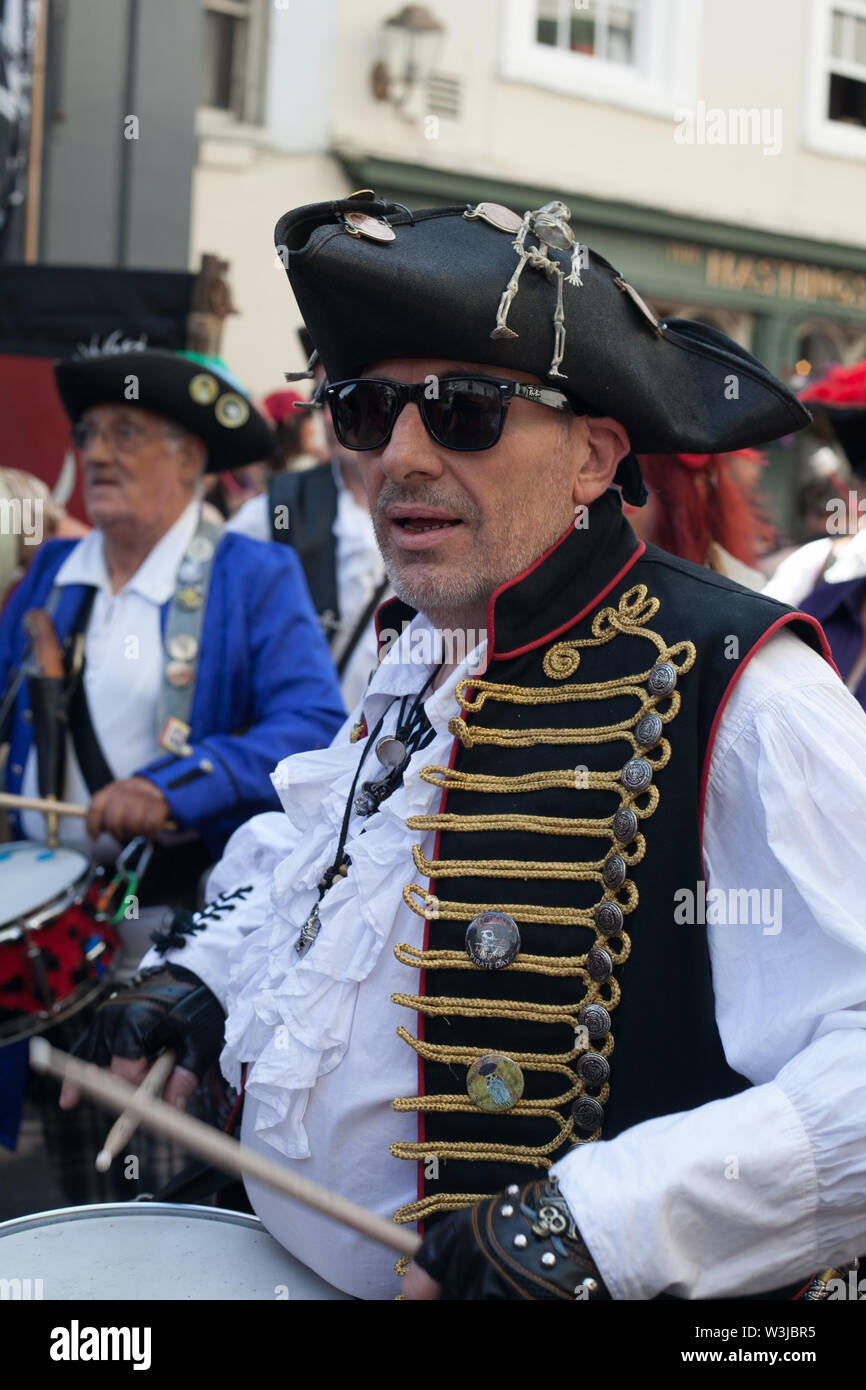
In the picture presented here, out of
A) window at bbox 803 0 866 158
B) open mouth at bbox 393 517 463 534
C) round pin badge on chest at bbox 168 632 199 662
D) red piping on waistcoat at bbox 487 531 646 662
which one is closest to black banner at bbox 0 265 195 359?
round pin badge on chest at bbox 168 632 199 662

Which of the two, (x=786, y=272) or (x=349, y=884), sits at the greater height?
(x=786, y=272)

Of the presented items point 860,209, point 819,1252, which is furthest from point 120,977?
point 860,209

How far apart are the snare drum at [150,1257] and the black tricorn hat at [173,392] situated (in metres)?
2.51

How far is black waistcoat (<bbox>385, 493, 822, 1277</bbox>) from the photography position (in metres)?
1.73

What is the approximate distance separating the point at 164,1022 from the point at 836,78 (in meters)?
12.7

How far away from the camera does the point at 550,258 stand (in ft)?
6.40

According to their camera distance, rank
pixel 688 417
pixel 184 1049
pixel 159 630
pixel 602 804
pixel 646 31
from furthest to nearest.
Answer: pixel 646 31
pixel 159 630
pixel 184 1049
pixel 688 417
pixel 602 804

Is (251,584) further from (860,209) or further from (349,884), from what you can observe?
(860,209)

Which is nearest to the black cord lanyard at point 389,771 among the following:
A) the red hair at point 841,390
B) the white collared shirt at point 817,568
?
the white collared shirt at point 817,568

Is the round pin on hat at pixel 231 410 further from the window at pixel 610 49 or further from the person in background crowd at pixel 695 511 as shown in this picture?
the window at pixel 610 49

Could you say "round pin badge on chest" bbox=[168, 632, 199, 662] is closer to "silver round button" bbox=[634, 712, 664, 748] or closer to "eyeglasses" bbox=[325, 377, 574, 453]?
"eyeglasses" bbox=[325, 377, 574, 453]

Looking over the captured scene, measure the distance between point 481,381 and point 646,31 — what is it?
1097 cm

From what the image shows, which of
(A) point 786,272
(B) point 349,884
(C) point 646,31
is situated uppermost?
(C) point 646,31
